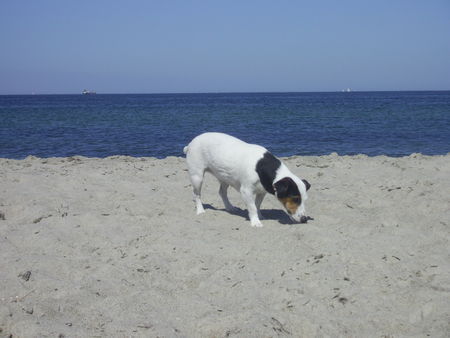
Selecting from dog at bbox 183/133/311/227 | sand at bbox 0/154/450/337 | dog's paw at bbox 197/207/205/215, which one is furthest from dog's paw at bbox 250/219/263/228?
dog's paw at bbox 197/207/205/215

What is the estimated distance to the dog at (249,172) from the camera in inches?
254

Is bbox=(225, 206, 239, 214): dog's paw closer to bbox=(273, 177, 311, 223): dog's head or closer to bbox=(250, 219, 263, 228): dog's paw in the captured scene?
bbox=(250, 219, 263, 228): dog's paw

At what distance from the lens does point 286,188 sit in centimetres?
637

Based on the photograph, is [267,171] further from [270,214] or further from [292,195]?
[270,214]

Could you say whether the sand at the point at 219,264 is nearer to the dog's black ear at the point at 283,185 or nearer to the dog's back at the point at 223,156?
the dog's black ear at the point at 283,185

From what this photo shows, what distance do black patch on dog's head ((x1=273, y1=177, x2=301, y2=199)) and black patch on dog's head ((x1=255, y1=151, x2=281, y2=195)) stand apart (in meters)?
0.16

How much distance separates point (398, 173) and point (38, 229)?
7122 mm

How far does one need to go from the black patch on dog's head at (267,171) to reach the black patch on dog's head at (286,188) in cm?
16

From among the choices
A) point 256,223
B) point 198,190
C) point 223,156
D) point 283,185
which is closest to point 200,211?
point 198,190

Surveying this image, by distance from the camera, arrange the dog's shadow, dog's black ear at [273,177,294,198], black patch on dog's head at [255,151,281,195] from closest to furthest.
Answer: dog's black ear at [273,177,294,198] → black patch on dog's head at [255,151,281,195] → the dog's shadow

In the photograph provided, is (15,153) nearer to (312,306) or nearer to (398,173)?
(398,173)

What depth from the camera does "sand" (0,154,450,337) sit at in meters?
3.95

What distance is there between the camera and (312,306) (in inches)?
166

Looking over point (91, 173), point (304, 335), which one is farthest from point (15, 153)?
point (304, 335)
